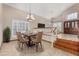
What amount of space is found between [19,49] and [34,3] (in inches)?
43.3

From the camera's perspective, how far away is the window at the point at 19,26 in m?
2.44

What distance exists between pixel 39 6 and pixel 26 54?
1138 millimetres

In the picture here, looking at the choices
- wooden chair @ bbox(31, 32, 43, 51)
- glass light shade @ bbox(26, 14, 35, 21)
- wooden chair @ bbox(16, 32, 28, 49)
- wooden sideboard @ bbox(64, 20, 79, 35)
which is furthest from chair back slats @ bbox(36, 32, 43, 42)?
wooden sideboard @ bbox(64, 20, 79, 35)

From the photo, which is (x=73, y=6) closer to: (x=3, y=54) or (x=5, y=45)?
(x=5, y=45)

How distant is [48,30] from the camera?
2498 mm

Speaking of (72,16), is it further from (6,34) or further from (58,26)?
(6,34)

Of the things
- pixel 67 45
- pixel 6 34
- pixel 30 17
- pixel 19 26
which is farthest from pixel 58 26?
pixel 6 34

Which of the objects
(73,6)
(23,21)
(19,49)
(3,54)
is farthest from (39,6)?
(3,54)

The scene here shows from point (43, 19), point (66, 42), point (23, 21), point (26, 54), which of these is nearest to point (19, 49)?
point (26, 54)

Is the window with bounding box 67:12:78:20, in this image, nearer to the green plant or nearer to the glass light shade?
the glass light shade

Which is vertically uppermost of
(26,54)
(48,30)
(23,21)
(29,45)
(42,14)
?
(42,14)

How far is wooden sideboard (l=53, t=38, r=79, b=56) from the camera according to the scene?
240 cm

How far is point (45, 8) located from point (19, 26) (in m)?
0.71

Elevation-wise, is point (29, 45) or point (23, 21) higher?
point (23, 21)
